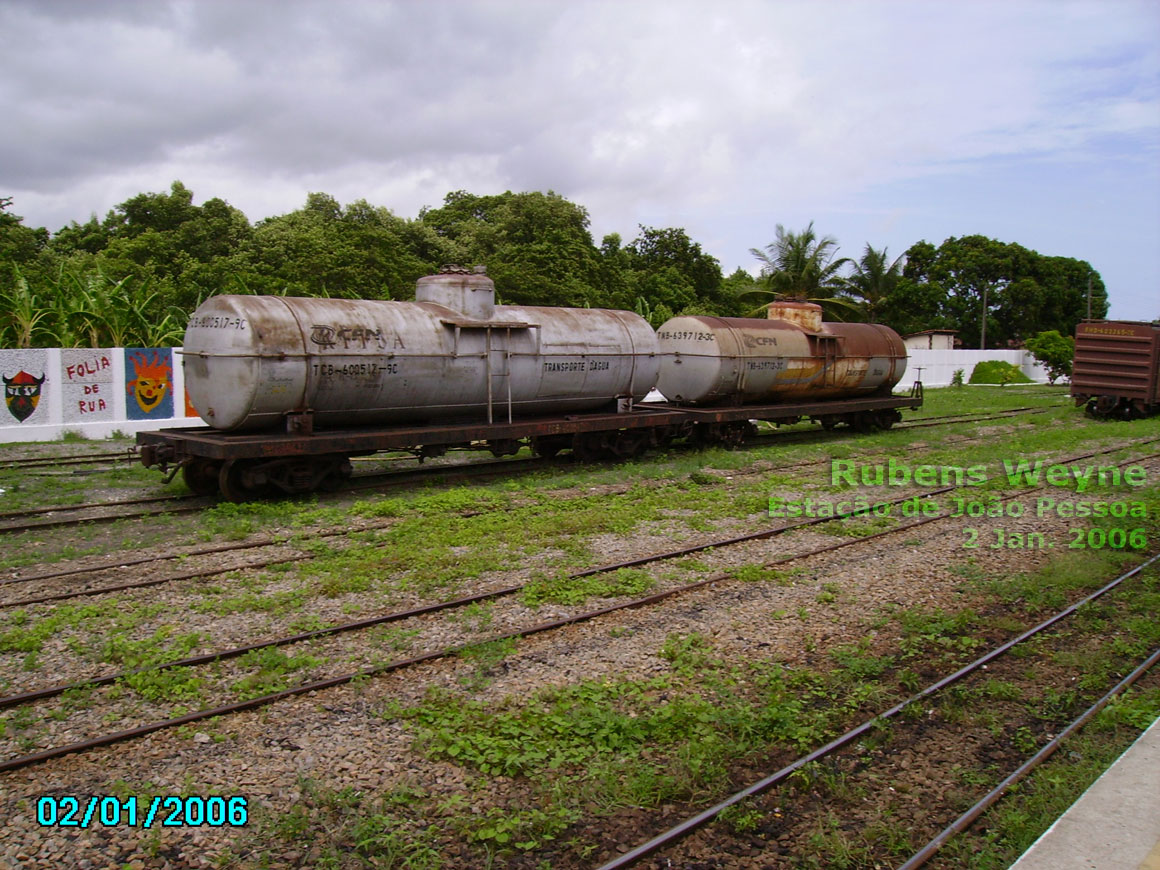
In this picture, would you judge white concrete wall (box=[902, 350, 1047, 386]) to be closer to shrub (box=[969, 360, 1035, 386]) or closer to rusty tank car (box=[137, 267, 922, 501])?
shrub (box=[969, 360, 1035, 386])

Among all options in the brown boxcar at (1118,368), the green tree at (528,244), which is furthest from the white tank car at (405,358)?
the green tree at (528,244)

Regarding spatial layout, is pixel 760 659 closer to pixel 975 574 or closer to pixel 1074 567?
pixel 975 574

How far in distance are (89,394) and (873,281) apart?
4915 cm

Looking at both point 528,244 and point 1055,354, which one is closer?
point 1055,354

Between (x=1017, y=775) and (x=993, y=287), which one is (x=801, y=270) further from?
(x=1017, y=775)

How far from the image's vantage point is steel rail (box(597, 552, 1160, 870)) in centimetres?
427

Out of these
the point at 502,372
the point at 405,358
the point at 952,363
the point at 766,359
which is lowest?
the point at 502,372

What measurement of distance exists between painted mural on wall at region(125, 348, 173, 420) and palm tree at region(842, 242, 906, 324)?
149 ft

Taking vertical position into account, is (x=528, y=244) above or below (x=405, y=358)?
above

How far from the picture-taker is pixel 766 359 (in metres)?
18.4

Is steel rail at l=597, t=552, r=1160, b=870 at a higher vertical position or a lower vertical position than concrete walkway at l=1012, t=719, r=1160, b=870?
lower

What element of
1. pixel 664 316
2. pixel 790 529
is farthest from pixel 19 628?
pixel 664 316

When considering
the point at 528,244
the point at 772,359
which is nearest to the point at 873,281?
the point at 528,244

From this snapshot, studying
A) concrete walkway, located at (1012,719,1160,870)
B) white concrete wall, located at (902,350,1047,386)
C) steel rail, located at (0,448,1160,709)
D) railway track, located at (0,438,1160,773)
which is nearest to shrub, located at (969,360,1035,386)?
white concrete wall, located at (902,350,1047,386)
